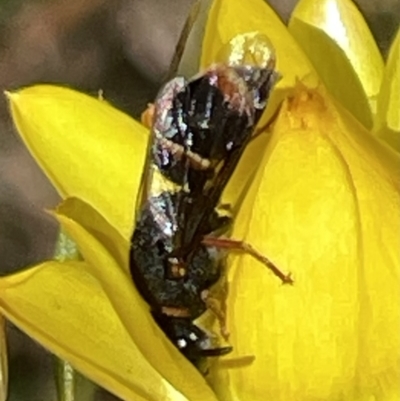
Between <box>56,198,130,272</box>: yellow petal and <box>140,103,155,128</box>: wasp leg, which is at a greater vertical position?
<box>140,103,155,128</box>: wasp leg

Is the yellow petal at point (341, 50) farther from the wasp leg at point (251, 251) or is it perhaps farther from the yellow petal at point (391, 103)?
the wasp leg at point (251, 251)

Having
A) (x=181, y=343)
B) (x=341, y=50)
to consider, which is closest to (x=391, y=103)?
(x=341, y=50)

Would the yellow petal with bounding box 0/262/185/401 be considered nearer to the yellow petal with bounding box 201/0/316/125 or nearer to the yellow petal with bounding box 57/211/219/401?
the yellow petal with bounding box 57/211/219/401

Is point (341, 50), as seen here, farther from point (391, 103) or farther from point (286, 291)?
point (286, 291)

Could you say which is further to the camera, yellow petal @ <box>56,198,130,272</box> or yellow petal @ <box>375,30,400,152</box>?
yellow petal @ <box>375,30,400,152</box>

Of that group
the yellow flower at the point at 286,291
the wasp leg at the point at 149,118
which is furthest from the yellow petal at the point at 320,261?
the wasp leg at the point at 149,118

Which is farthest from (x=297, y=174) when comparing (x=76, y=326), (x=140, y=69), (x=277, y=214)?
(x=140, y=69)

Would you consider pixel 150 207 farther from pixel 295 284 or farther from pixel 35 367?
pixel 35 367

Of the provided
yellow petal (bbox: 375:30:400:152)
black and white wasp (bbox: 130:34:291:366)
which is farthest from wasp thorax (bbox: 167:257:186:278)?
yellow petal (bbox: 375:30:400:152)
